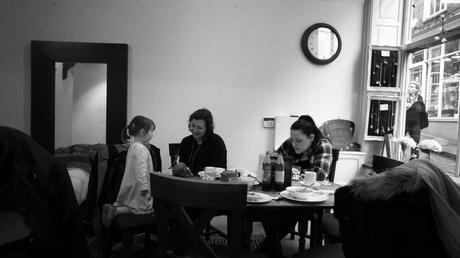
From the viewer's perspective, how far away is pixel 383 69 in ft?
13.0

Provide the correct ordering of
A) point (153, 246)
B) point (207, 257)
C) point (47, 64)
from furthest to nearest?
point (47, 64) < point (153, 246) < point (207, 257)

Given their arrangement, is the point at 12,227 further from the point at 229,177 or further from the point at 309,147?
the point at 309,147

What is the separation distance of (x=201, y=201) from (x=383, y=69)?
3.38 meters

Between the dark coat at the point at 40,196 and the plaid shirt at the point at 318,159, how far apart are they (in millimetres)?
1577

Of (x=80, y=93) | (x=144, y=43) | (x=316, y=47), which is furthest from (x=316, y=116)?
(x=80, y=93)

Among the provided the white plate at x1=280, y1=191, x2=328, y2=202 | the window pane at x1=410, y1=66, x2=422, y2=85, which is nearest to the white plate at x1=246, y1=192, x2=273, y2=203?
the white plate at x1=280, y1=191, x2=328, y2=202

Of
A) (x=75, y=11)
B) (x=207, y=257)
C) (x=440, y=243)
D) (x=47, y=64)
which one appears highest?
(x=75, y=11)

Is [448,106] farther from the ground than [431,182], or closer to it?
farther from the ground

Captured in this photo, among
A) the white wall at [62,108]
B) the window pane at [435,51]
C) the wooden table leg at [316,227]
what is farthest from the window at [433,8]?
the white wall at [62,108]

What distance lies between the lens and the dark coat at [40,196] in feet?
5.58

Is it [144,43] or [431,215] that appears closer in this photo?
[431,215]

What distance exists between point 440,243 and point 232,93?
3.04 meters

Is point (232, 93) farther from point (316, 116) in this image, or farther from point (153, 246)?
point (153, 246)

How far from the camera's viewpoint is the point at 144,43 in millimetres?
3922
